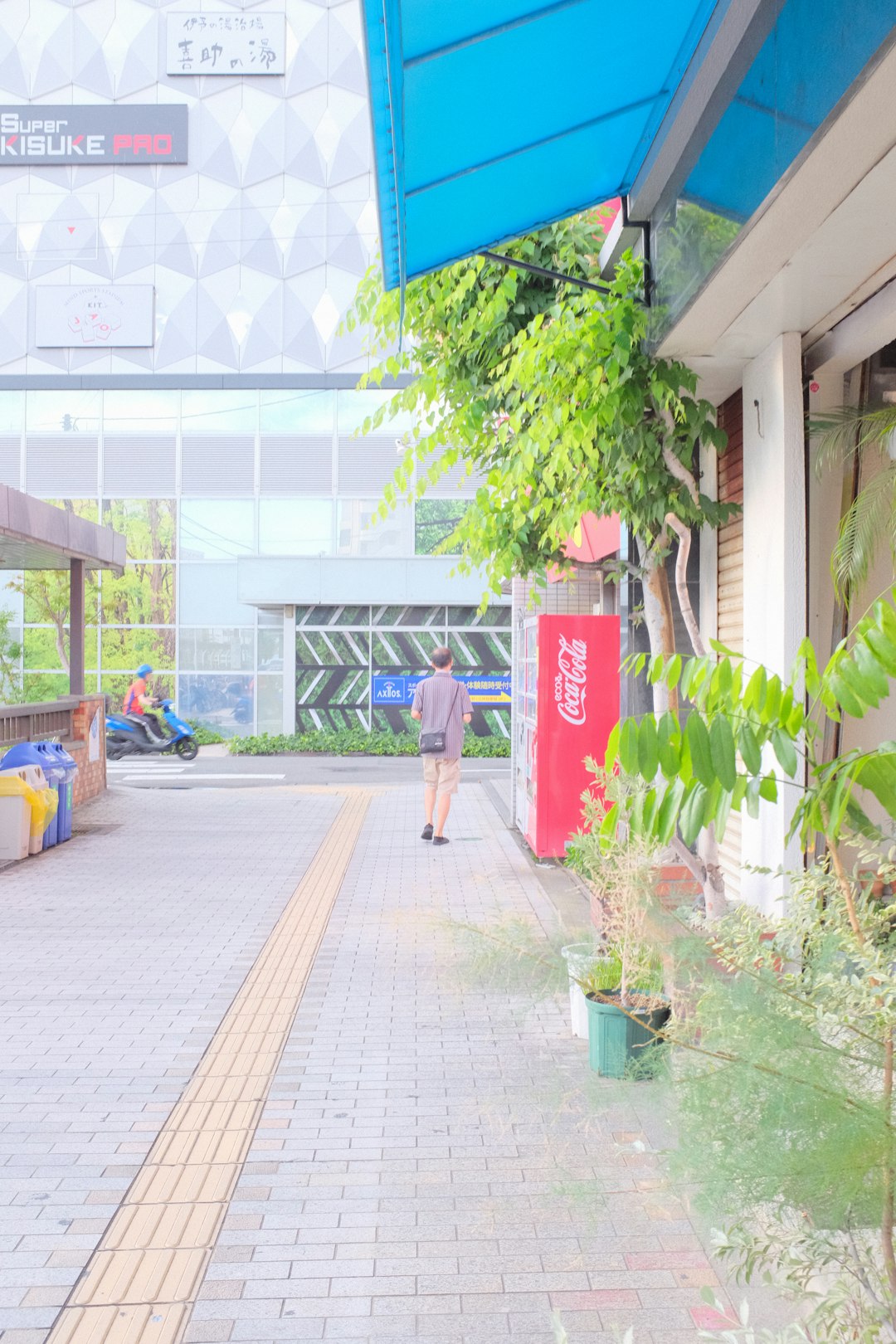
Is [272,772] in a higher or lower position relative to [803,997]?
lower

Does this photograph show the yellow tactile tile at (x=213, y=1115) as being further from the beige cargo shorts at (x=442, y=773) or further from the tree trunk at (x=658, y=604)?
the beige cargo shorts at (x=442, y=773)

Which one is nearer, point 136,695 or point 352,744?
point 136,695

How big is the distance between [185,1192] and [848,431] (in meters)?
4.01

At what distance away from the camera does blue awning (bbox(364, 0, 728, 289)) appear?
3539 mm

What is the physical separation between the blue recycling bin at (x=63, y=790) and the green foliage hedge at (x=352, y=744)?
40.6 feet

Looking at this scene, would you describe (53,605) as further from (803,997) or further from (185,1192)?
(803,997)

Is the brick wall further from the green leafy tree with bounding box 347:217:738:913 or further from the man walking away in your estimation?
the green leafy tree with bounding box 347:217:738:913

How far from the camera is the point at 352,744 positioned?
2442cm

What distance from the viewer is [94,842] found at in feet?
37.6

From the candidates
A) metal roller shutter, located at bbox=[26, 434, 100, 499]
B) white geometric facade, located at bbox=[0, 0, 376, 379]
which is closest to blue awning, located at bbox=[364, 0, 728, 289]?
white geometric facade, located at bbox=[0, 0, 376, 379]

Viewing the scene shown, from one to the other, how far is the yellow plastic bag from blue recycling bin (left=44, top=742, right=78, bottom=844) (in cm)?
28

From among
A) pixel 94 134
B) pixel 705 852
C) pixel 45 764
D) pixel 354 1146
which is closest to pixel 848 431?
pixel 705 852

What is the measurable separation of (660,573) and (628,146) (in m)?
2.05

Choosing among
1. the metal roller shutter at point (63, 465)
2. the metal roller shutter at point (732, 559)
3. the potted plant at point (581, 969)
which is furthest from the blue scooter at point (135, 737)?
the potted plant at point (581, 969)
